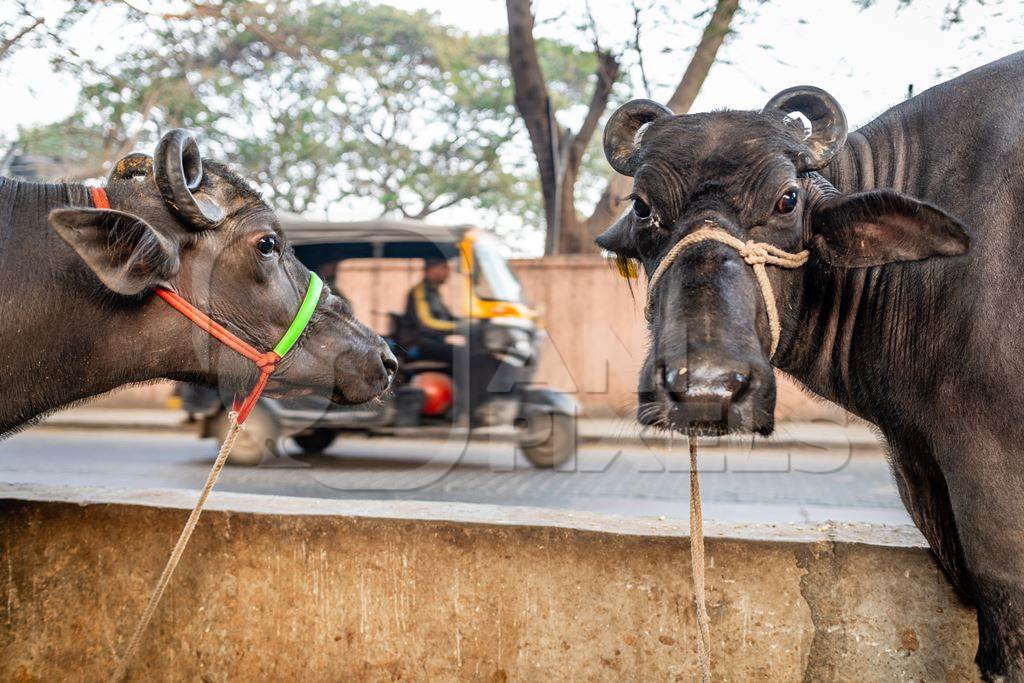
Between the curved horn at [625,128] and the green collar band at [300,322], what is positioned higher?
the curved horn at [625,128]

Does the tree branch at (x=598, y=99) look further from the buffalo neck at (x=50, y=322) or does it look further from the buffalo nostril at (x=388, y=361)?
the buffalo neck at (x=50, y=322)

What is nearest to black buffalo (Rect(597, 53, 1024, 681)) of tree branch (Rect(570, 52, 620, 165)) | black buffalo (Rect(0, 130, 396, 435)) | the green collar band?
the green collar band

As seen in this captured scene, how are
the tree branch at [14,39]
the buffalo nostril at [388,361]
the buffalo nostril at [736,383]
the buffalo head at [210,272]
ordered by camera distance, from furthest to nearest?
the tree branch at [14,39], the buffalo nostril at [388,361], the buffalo head at [210,272], the buffalo nostril at [736,383]

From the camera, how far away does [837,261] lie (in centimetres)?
251

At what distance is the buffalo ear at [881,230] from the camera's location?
221 cm

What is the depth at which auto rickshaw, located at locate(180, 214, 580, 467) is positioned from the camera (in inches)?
390

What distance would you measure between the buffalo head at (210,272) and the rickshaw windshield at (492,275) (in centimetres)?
699

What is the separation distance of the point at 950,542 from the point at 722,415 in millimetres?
918

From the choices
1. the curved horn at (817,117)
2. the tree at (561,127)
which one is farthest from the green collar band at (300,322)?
the tree at (561,127)

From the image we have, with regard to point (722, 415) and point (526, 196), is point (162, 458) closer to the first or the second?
point (722, 415)

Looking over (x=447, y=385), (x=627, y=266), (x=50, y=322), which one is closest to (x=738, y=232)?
(x=627, y=266)

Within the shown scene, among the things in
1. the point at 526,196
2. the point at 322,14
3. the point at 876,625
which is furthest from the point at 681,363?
the point at 526,196

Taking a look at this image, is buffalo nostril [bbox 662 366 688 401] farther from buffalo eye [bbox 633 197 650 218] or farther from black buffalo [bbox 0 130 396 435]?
black buffalo [bbox 0 130 396 435]

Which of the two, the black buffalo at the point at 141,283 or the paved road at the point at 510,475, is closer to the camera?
the black buffalo at the point at 141,283
